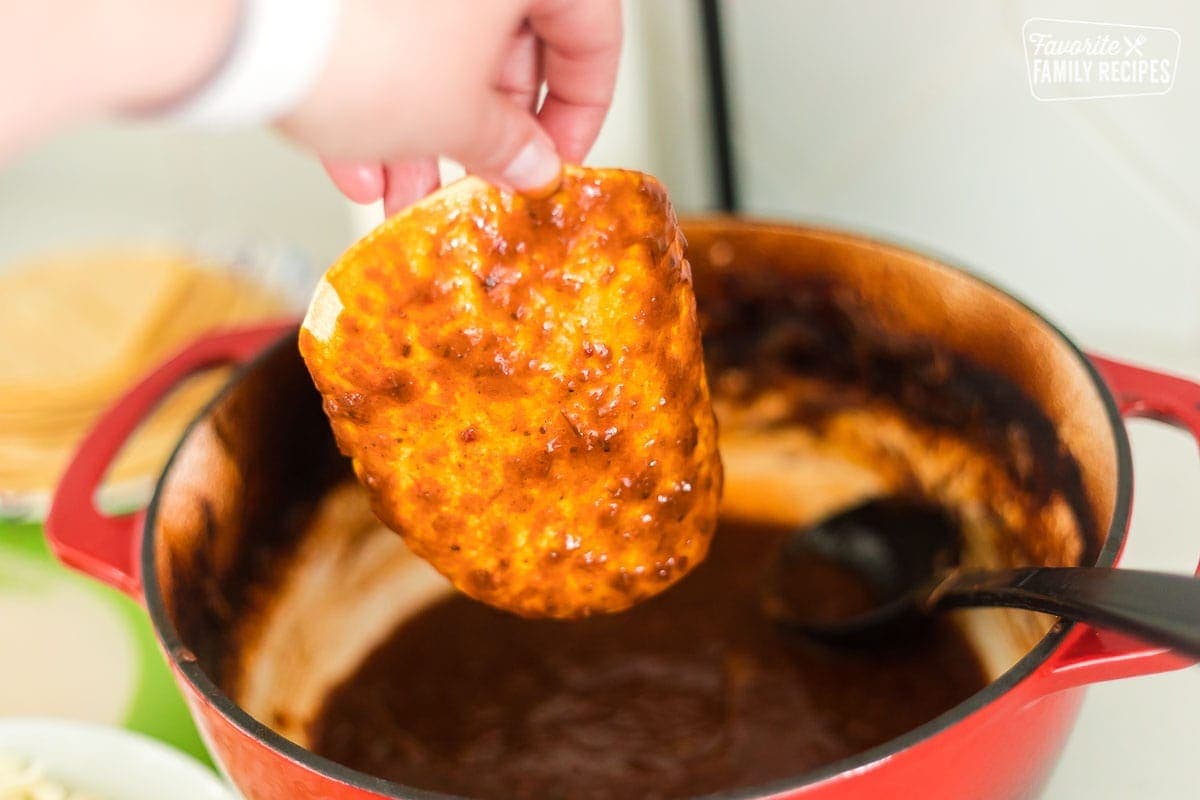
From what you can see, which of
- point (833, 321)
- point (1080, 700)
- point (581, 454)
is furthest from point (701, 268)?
point (1080, 700)

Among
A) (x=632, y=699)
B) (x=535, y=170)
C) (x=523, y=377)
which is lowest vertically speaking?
(x=632, y=699)

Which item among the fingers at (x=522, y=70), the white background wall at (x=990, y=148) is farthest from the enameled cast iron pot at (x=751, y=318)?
the fingers at (x=522, y=70)

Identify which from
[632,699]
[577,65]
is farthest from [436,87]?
[632,699]

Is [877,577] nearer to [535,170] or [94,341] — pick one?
[535,170]

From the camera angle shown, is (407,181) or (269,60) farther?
(407,181)

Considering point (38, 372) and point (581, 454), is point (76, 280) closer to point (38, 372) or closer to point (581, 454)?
point (38, 372)

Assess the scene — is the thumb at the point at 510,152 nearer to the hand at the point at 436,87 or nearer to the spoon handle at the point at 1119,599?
the hand at the point at 436,87
